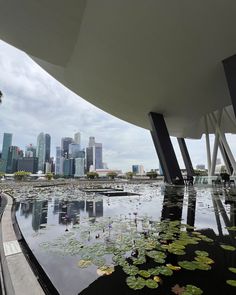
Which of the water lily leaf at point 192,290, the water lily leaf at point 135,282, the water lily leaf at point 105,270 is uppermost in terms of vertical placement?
the water lily leaf at point 105,270

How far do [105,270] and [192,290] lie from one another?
0.79 meters

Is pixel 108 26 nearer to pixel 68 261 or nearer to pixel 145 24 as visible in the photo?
pixel 145 24

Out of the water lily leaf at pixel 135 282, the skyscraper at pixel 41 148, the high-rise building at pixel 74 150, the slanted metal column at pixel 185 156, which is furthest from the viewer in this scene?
the skyscraper at pixel 41 148

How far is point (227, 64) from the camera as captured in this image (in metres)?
7.82

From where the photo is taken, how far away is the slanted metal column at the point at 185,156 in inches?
949

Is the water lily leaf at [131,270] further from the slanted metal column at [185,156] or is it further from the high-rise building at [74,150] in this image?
the high-rise building at [74,150]

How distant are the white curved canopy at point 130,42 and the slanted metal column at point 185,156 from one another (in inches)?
531

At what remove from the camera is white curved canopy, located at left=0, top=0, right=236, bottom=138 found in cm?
550

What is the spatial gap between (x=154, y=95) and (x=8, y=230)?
32.8 feet

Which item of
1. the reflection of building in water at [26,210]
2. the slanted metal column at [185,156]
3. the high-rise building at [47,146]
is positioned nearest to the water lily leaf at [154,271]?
the reflection of building in water at [26,210]

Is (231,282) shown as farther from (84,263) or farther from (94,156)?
(94,156)

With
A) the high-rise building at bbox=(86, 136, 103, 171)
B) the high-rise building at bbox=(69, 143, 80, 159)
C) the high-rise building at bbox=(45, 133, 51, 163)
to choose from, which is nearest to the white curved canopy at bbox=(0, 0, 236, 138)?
the high-rise building at bbox=(86, 136, 103, 171)

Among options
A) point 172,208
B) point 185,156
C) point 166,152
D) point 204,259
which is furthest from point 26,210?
point 185,156

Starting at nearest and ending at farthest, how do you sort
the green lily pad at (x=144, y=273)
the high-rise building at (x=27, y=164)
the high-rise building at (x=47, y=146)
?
the green lily pad at (x=144, y=273)
the high-rise building at (x=27, y=164)
the high-rise building at (x=47, y=146)
